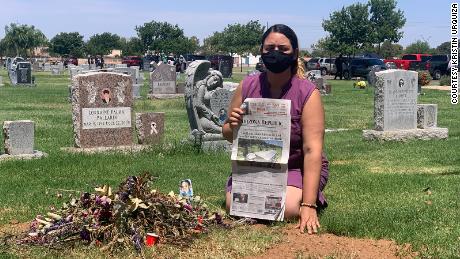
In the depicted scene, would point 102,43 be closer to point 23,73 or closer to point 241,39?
point 241,39

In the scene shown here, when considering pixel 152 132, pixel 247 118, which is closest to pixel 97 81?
pixel 152 132

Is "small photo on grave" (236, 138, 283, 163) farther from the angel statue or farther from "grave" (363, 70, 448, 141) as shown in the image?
"grave" (363, 70, 448, 141)

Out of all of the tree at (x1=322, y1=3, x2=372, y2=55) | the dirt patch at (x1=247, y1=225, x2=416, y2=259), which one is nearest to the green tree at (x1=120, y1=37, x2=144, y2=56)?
the tree at (x1=322, y1=3, x2=372, y2=55)

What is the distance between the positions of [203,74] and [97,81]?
2080 mm

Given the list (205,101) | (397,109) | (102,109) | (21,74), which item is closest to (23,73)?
(21,74)

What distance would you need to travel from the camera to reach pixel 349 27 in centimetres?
7300

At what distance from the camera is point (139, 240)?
470cm

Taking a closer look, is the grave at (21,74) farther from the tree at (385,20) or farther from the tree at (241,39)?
the tree at (241,39)

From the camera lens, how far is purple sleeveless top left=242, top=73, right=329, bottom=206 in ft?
17.7

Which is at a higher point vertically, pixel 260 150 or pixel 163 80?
pixel 163 80

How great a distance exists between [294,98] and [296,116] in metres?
0.15

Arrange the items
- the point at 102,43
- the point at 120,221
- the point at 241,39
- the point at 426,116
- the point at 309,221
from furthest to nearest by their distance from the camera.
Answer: the point at 102,43 < the point at 241,39 < the point at 426,116 < the point at 309,221 < the point at 120,221

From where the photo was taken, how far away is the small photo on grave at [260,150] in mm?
5340

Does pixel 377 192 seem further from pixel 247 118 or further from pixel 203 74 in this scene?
pixel 203 74
